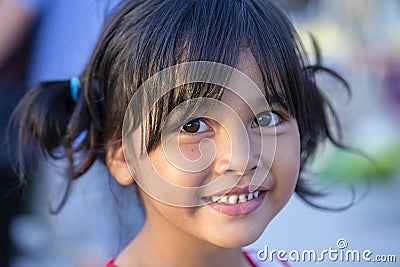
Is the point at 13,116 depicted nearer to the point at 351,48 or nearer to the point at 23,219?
the point at 23,219

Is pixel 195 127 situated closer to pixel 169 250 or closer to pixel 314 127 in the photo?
pixel 169 250

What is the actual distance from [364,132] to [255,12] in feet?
7.11

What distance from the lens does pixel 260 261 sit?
113cm

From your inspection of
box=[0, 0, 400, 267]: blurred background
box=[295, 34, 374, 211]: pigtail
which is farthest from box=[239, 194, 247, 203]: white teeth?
box=[0, 0, 400, 267]: blurred background

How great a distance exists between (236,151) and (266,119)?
8 centimetres

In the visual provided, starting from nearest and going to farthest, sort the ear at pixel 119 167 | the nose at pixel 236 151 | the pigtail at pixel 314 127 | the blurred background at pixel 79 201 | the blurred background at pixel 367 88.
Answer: the nose at pixel 236 151 → the ear at pixel 119 167 → the pigtail at pixel 314 127 → the blurred background at pixel 79 201 → the blurred background at pixel 367 88

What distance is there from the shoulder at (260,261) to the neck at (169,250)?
97 millimetres

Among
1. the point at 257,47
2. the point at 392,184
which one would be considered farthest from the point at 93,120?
the point at 392,184

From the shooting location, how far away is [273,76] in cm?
90

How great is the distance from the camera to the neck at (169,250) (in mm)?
1005

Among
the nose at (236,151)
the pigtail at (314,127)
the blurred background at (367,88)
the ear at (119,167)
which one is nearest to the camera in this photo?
the nose at (236,151)

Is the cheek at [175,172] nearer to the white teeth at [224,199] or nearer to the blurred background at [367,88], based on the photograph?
the white teeth at [224,199]

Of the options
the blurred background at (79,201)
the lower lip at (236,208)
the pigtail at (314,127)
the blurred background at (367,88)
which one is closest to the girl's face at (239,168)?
the lower lip at (236,208)

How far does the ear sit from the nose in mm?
187
